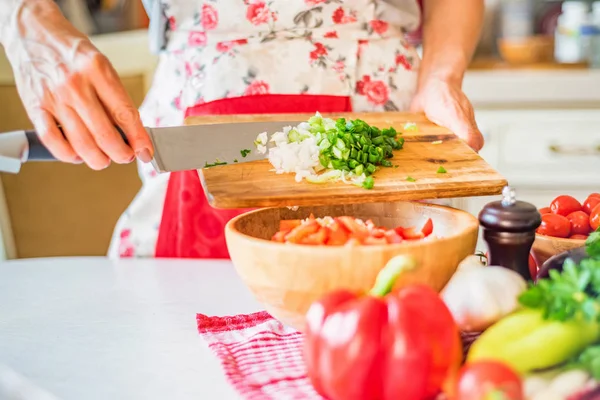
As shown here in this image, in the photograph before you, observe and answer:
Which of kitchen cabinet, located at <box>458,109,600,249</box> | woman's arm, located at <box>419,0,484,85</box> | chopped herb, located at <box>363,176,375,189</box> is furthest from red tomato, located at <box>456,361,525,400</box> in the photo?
kitchen cabinet, located at <box>458,109,600,249</box>

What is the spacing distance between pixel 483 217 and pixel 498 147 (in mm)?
1852

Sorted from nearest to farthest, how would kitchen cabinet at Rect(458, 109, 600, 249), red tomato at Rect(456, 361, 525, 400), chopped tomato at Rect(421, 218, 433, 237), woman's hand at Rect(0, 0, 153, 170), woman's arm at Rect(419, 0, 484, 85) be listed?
red tomato at Rect(456, 361, 525, 400)
chopped tomato at Rect(421, 218, 433, 237)
woman's hand at Rect(0, 0, 153, 170)
woman's arm at Rect(419, 0, 484, 85)
kitchen cabinet at Rect(458, 109, 600, 249)

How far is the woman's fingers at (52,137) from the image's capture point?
0.96 meters

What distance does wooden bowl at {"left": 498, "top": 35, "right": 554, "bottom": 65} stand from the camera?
8.98ft

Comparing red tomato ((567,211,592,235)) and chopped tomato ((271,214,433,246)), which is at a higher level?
chopped tomato ((271,214,433,246))

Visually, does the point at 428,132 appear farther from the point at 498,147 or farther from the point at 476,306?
the point at 498,147

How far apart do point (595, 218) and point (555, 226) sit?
0.06 m

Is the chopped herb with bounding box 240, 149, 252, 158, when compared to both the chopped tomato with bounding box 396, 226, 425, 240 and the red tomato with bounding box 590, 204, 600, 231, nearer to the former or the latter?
the chopped tomato with bounding box 396, 226, 425, 240

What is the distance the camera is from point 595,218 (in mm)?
903

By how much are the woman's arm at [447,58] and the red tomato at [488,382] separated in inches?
26.7

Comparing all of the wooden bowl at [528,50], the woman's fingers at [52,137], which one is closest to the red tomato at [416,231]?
the woman's fingers at [52,137]

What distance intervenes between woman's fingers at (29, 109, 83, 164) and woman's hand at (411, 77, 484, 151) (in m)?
0.56

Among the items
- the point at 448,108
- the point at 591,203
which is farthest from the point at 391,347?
the point at 448,108

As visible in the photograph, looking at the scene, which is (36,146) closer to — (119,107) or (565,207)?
(119,107)
